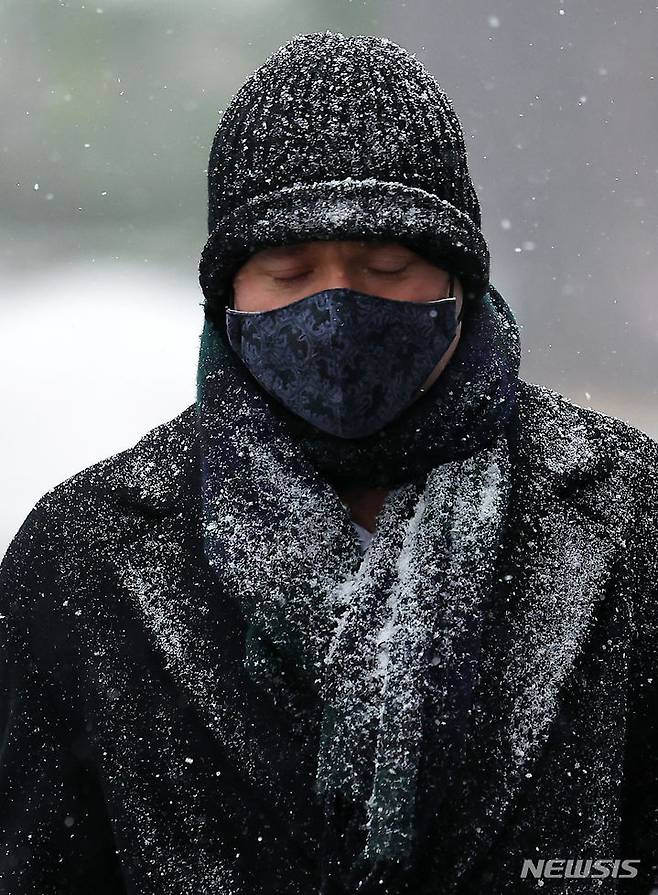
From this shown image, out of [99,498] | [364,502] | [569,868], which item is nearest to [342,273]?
[364,502]

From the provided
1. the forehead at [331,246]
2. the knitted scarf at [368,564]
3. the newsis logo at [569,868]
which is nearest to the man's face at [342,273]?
the forehead at [331,246]

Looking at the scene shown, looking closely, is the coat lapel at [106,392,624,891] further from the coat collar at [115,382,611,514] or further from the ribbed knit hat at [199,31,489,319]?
the ribbed knit hat at [199,31,489,319]

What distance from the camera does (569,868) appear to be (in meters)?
1.67

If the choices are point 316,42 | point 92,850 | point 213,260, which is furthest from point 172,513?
point 316,42

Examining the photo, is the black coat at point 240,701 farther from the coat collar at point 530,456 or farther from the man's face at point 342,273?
the man's face at point 342,273

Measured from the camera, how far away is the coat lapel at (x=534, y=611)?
1606mm

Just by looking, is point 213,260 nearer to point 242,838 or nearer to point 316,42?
point 316,42

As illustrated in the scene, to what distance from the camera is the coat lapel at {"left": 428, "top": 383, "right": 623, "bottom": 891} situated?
161 cm

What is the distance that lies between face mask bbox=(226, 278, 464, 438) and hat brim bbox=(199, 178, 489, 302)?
89 millimetres

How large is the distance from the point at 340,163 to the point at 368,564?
636 millimetres

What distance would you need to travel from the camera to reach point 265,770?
166cm

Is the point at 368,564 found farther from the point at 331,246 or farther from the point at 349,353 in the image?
the point at 331,246

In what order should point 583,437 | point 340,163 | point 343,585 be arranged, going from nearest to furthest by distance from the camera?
point 343,585, point 340,163, point 583,437

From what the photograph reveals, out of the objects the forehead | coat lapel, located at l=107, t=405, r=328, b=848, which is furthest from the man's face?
coat lapel, located at l=107, t=405, r=328, b=848
